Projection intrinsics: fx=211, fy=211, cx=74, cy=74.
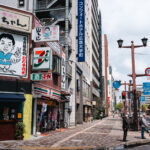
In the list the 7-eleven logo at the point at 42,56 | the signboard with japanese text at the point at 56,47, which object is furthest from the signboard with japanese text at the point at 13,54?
the signboard with japanese text at the point at 56,47

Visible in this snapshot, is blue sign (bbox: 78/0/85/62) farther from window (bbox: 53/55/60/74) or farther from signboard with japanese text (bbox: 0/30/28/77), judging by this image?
signboard with japanese text (bbox: 0/30/28/77)

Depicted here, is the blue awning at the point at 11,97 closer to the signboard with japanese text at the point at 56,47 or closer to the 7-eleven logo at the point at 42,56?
the 7-eleven logo at the point at 42,56

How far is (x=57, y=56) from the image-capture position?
2225cm

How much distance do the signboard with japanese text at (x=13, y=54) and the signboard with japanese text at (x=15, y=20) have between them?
56 cm

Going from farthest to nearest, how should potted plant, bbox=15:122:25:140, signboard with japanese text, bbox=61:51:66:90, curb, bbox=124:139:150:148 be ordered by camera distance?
signboard with japanese text, bbox=61:51:66:90 < potted plant, bbox=15:122:25:140 < curb, bbox=124:139:150:148

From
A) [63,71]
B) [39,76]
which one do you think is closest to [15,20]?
[39,76]

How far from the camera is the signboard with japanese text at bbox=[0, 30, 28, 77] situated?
15.0 metres

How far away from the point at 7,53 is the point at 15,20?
255 cm

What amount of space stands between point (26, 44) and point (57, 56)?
6.38 meters

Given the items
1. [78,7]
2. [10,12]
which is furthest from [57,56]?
[78,7]

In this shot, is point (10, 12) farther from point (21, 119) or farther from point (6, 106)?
point (21, 119)

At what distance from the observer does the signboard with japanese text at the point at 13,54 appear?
15.0 m

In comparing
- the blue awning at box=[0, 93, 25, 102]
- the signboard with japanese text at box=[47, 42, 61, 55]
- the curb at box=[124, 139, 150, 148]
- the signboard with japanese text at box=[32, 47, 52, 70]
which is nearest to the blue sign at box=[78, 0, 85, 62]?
the signboard with japanese text at box=[47, 42, 61, 55]

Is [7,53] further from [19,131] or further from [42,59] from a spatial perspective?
[19,131]
